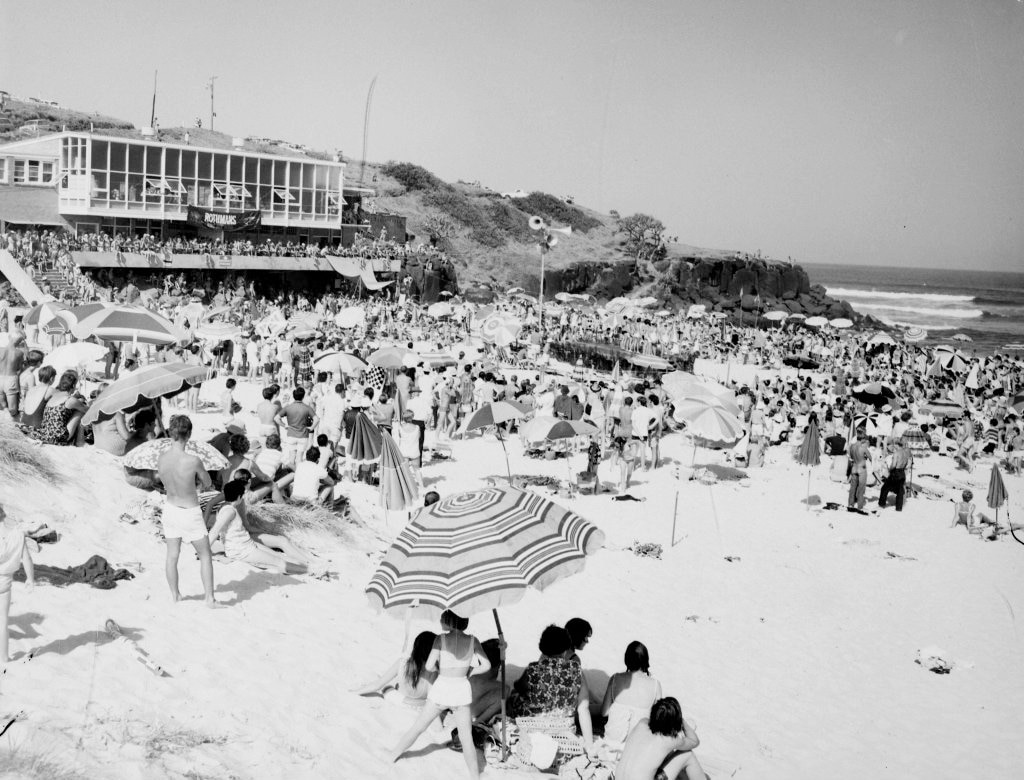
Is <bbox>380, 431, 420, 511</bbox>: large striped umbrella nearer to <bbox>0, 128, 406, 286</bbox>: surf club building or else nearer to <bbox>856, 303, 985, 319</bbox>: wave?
<bbox>0, 128, 406, 286</bbox>: surf club building

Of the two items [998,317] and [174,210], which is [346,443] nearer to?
[174,210]

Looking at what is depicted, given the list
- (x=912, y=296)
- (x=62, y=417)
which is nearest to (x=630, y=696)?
(x=62, y=417)

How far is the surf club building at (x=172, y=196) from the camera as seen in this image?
34.2 metres

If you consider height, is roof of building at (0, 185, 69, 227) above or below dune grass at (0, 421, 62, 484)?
above

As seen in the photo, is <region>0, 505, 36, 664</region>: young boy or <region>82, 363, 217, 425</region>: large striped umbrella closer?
<region>0, 505, 36, 664</region>: young boy

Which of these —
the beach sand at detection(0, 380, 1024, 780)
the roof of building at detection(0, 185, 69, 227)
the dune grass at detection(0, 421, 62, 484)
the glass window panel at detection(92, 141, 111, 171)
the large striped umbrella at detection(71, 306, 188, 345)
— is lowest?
the beach sand at detection(0, 380, 1024, 780)

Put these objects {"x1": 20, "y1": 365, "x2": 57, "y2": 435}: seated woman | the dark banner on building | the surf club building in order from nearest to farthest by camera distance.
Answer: {"x1": 20, "y1": 365, "x2": 57, "y2": 435}: seated woman < the surf club building < the dark banner on building

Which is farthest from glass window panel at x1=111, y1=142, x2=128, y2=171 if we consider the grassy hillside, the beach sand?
the grassy hillside

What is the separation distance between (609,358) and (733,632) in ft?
68.9

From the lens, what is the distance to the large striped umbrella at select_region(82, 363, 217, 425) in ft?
29.5

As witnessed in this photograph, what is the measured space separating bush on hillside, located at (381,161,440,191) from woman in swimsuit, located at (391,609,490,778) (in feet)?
230

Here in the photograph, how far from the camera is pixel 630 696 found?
18.7ft

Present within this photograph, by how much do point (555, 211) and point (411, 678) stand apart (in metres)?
79.5

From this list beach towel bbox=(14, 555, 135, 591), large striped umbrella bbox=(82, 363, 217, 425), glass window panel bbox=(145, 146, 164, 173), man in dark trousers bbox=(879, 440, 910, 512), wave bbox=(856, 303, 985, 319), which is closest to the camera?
beach towel bbox=(14, 555, 135, 591)
